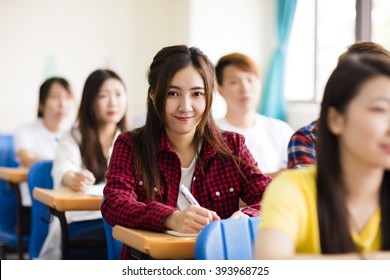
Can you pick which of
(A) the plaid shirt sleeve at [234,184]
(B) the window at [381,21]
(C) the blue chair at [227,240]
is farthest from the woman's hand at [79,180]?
(B) the window at [381,21]

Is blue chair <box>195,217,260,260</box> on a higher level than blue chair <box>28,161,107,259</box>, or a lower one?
higher

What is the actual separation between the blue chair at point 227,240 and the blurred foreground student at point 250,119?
171 cm

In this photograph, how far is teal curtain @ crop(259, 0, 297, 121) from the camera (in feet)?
19.9

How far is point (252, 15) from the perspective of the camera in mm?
6383

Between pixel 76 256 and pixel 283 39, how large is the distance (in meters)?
3.24

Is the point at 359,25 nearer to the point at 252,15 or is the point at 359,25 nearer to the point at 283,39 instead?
the point at 283,39

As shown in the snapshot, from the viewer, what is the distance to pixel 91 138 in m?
3.76

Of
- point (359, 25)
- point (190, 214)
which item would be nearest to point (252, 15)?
point (359, 25)

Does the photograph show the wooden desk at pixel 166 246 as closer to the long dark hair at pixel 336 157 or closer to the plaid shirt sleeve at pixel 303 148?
the plaid shirt sleeve at pixel 303 148

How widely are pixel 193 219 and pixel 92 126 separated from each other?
1894 mm

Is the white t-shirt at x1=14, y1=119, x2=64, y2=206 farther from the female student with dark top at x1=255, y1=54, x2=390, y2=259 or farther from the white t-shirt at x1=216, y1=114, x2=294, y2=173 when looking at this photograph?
the female student with dark top at x1=255, y1=54, x2=390, y2=259

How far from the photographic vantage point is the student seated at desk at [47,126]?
4.90m

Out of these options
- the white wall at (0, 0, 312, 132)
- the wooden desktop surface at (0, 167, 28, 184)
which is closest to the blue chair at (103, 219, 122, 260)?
the wooden desktop surface at (0, 167, 28, 184)

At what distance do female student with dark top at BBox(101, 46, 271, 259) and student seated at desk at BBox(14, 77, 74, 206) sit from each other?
2524mm
